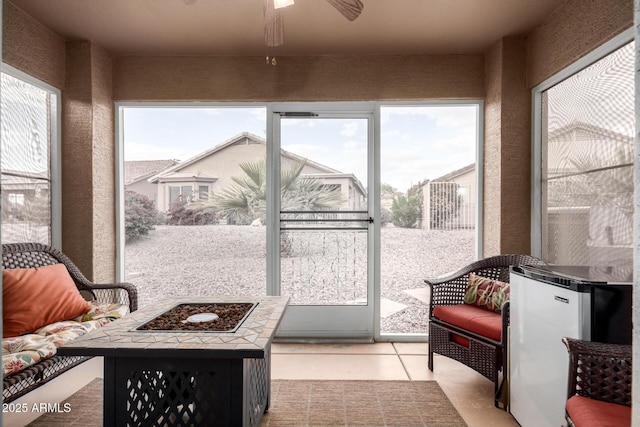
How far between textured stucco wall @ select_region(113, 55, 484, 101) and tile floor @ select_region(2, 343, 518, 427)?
91.3 inches

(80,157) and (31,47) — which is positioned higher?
(31,47)

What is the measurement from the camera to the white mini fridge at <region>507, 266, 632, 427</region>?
1.75 meters

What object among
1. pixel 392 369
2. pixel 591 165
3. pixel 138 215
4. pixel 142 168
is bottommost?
pixel 392 369

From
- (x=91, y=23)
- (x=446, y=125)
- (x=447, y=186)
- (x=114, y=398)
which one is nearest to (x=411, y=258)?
(x=447, y=186)

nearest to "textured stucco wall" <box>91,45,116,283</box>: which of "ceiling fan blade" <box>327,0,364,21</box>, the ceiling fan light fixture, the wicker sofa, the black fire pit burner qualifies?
the wicker sofa

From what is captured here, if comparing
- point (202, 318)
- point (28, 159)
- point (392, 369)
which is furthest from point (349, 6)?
point (28, 159)

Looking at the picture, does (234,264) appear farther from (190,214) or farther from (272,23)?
(272,23)

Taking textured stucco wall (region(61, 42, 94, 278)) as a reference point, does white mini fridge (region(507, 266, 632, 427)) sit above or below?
below

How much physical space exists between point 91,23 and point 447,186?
133 inches

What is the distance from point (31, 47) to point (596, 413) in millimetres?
4243

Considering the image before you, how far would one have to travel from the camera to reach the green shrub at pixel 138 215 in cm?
398

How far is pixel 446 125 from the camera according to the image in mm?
3924

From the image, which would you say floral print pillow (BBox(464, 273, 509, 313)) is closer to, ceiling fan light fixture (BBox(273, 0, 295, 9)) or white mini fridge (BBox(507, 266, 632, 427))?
white mini fridge (BBox(507, 266, 632, 427))

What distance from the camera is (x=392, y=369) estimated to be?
127 inches
